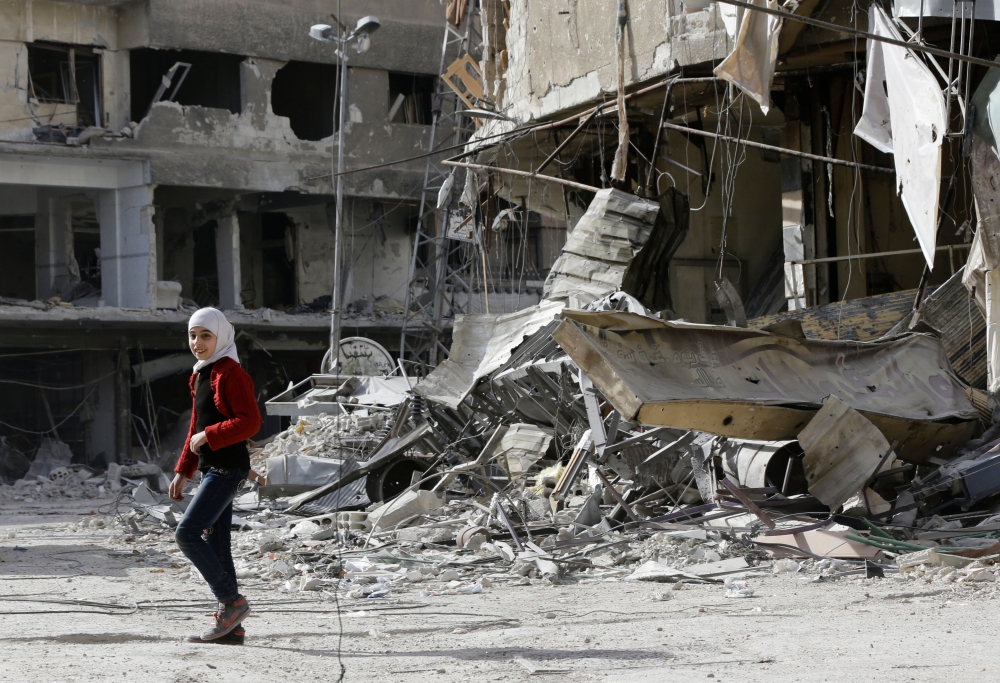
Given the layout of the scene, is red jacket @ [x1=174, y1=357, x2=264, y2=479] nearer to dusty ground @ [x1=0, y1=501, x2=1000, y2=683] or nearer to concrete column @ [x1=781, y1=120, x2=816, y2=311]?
dusty ground @ [x1=0, y1=501, x2=1000, y2=683]

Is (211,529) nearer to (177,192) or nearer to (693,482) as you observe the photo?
(693,482)

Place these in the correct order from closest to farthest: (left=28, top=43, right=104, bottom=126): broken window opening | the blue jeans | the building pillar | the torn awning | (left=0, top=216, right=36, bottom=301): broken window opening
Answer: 1. the blue jeans
2. the torn awning
3. the building pillar
4. (left=28, top=43, right=104, bottom=126): broken window opening
5. (left=0, top=216, right=36, bottom=301): broken window opening

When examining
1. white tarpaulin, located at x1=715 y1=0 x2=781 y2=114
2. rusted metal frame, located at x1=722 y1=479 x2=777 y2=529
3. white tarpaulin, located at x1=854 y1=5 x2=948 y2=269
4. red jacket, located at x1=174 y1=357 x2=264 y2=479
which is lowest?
rusted metal frame, located at x1=722 y1=479 x2=777 y2=529

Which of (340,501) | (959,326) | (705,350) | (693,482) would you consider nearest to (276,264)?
(340,501)

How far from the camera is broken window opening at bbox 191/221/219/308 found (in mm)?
29219

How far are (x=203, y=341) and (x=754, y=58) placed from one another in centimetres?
747

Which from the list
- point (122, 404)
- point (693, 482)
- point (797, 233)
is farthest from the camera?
point (122, 404)

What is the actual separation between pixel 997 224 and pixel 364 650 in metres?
6.48

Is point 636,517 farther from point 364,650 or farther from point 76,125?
point 76,125

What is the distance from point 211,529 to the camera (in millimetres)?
5473

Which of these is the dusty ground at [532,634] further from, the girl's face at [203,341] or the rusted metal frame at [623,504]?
the rusted metal frame at [623,504]

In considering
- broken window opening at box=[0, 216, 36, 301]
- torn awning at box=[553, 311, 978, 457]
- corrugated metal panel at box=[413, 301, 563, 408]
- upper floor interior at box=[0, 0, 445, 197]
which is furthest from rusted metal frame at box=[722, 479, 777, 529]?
broken window opening at box=[0, 216, 36, 301]

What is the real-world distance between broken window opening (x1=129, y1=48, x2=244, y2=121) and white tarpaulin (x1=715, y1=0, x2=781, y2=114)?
1810 cm

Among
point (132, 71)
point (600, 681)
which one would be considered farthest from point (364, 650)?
point (132, 71)
